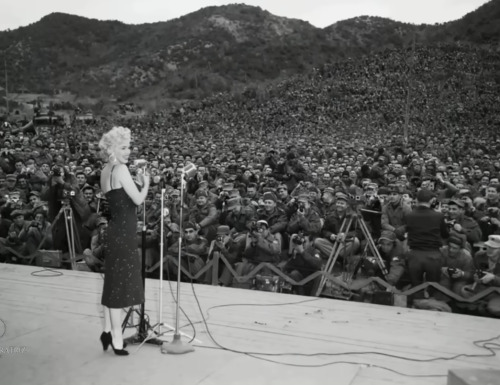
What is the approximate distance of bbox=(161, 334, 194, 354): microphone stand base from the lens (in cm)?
428

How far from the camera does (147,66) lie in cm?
5878

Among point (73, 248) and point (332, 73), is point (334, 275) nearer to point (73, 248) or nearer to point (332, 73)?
point (73, 248)

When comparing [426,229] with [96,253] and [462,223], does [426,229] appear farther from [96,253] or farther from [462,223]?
[96,253]

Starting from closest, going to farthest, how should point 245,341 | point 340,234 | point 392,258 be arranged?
point 245,341 → point 392,258 → point 340,234

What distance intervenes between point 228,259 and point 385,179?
182 inches

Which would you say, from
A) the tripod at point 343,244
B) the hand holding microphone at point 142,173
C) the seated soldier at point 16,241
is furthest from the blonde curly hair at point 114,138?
the seated soldier at point 16,241

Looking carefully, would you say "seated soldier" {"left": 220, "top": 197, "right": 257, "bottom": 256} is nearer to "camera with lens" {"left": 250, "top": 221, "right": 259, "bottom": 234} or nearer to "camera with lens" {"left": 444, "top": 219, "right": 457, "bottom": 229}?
"camera with lens" {"left": 250, "top": 221, "right": 259, "bottom": 234}

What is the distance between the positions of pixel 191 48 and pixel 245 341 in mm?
65558

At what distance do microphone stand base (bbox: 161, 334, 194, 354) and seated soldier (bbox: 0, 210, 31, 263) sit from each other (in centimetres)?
520

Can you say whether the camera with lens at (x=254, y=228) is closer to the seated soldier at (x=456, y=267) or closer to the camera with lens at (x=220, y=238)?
the camera with lens at (x=220, y=238)

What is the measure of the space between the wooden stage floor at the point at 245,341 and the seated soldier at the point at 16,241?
2.03 metres

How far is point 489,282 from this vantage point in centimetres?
567

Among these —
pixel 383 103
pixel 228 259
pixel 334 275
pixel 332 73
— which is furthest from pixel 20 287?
pixel 332 73

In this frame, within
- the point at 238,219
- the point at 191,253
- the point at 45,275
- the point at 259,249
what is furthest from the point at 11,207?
the point at 259,249
